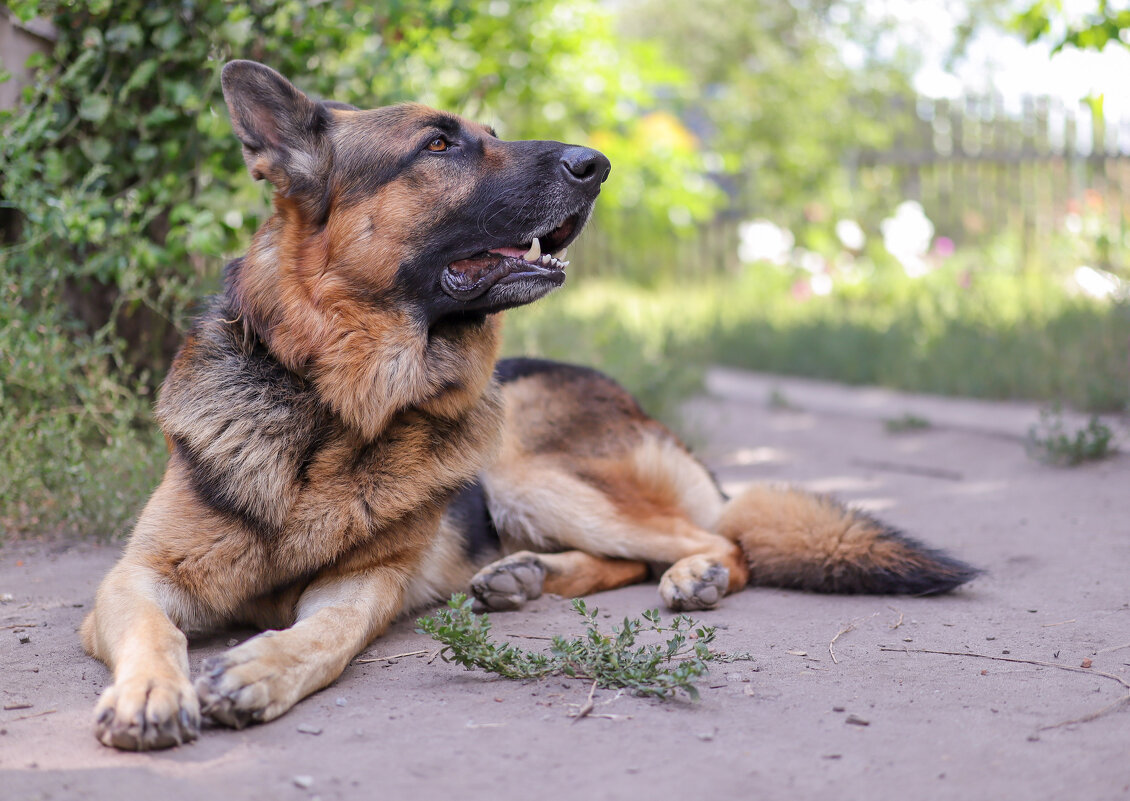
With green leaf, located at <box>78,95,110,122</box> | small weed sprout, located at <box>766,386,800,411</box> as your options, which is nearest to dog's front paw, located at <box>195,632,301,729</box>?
green leaf, located at <box>78,95,110,122</box>

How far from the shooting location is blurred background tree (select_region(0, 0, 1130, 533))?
15.5 feet

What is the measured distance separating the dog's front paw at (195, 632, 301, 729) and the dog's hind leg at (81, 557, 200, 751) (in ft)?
0.15

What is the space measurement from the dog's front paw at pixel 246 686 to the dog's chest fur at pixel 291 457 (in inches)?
20.4

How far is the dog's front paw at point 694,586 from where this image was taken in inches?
139

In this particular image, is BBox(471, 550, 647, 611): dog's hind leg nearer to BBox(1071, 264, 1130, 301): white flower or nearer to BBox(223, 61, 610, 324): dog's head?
BBox(223, 61, 610, 324): dog's head

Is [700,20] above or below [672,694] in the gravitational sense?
above

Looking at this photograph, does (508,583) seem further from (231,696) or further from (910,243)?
(910,243)

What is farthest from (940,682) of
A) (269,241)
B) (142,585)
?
(269,241)

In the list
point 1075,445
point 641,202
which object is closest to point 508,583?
point 1075,445

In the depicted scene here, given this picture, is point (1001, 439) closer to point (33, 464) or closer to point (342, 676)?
point (342, 676)

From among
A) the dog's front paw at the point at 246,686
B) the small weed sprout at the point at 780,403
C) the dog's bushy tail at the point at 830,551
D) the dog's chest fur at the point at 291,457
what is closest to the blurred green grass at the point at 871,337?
the small weed sprout at the point at 780,403

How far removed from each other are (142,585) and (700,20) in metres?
18.5

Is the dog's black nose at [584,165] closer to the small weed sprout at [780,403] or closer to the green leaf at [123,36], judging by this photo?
the green leaf at [123,36]

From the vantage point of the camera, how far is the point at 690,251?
14.9m
